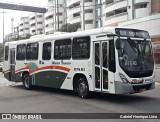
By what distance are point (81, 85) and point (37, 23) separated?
4219 inches

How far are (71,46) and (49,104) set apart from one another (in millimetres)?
3146

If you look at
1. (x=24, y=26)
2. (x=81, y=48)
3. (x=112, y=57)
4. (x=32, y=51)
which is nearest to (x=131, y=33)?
(x=112, y=57)

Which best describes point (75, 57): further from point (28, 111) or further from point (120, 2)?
point (120, 2)

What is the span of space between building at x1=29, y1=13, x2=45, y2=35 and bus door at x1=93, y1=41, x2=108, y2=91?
103162 mm

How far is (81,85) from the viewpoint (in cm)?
1262

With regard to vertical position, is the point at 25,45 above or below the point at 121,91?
above

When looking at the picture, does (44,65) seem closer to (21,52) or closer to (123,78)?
(21,52)

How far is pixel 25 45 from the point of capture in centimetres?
1725

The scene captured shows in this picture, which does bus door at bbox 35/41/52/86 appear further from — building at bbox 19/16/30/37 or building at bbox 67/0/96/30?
building at bbox 19/16/30/37

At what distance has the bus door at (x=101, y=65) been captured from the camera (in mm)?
11328

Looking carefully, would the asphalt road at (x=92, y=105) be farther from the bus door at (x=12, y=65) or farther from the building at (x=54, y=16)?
the building at (x=54, y=16)

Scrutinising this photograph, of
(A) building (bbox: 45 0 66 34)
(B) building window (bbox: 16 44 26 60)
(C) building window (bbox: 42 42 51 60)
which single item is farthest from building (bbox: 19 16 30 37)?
(C) building window (bbox: 42 42 51 60)

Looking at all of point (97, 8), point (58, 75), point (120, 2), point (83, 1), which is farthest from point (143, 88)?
point (83, 1)

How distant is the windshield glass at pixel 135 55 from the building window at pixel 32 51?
6.26 m
